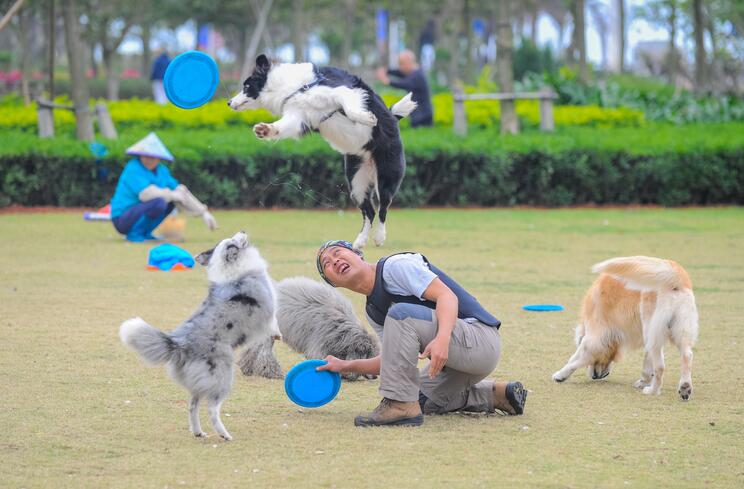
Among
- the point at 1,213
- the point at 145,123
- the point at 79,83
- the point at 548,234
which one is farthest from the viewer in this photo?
the point at 145,123

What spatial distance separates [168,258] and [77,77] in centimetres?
955

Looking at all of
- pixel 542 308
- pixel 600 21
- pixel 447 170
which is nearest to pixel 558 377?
pixel 542 308

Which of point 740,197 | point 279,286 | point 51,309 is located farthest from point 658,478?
point 740,197

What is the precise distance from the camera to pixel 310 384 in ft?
20.0

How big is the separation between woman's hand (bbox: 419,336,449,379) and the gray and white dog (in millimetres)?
909

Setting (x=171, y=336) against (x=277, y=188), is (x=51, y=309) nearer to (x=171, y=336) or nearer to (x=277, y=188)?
(x=171, y=336)

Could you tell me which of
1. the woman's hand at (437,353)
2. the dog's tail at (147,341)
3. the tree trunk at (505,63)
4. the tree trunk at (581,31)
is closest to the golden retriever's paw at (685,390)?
the woman's hand at (437,353)

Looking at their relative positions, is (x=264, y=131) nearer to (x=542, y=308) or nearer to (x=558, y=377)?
(x=558, y=377)

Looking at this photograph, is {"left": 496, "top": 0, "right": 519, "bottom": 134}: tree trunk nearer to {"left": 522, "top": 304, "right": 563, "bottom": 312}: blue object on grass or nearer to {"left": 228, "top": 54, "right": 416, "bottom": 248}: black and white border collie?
{"left": 522, "top": 304, "right": 563, "bottom": 312}: blue object on grass

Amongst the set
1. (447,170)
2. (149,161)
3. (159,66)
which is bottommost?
(447,170)

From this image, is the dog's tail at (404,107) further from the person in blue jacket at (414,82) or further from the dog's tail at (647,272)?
the person in blue jacket at (414,82)

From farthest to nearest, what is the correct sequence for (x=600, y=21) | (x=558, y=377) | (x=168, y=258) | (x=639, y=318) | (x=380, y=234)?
(x=600, y=21)
(x=168, y=258)
(x=380, y=234)
(x=558, y=377)
(x=639, y=318)

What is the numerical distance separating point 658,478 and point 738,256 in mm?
9557

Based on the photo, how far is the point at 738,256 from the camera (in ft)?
45.6
